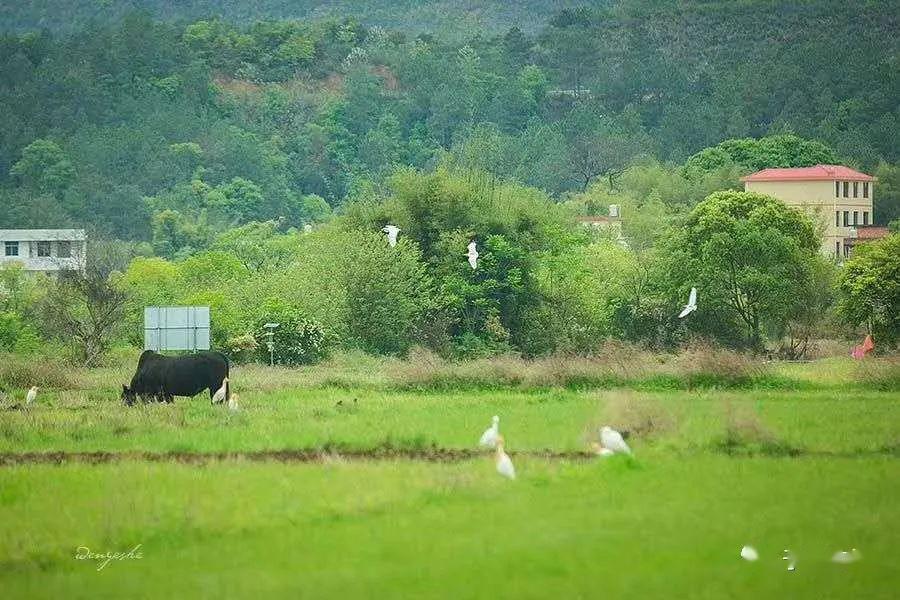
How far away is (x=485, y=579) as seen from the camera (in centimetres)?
1527

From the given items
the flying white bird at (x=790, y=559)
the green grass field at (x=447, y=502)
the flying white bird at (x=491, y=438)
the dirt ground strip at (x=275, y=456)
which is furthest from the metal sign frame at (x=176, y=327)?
the flying white bird at (x=790, y=559)

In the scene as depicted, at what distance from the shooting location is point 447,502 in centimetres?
1908

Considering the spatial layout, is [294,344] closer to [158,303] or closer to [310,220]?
[158,303]

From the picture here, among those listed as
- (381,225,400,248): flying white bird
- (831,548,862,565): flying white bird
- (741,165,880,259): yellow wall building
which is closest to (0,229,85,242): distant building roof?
(741,165,880,259): yellow wall building

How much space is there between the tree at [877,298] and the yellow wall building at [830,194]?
4123 cm

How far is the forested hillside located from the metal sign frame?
67436 millimetres

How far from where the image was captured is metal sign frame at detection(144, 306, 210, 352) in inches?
1614

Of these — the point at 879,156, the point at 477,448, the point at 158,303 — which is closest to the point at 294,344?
the point at 158,303

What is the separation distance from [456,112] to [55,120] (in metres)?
35.3

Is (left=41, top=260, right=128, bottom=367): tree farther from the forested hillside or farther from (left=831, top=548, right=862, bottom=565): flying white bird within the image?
the forested hillside

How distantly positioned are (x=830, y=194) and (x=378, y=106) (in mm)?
78554

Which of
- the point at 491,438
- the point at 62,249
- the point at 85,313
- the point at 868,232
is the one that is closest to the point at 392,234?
the point at 85,313

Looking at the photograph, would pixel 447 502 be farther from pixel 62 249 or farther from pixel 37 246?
pixel 37 246

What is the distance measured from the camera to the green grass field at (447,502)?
15336 mm
